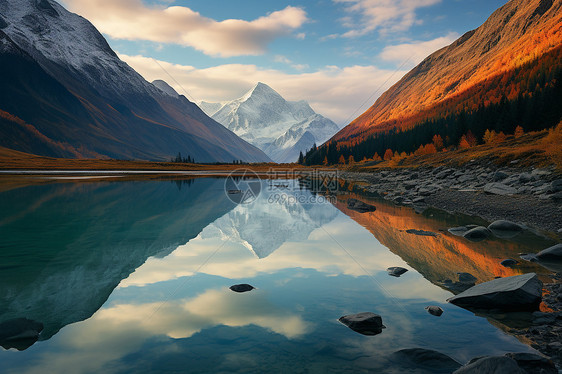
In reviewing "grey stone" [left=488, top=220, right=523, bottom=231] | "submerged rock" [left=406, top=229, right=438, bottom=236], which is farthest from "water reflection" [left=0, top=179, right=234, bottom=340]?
"grey stone" [left=488, top=220, right=523, bottom=231]

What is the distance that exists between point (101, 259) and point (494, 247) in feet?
73.4

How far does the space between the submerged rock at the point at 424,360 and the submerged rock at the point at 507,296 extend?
4.00 m

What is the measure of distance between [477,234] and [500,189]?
1547 centimetres

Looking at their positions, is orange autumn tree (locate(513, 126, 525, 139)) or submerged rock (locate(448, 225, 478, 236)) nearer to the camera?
submerged rock (locate(448, 225, 478, 236))

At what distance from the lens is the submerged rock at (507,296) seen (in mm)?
10594

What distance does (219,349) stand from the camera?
9.00 m

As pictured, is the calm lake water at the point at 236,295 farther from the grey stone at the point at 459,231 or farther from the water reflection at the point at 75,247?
the grey stone at the point at 459,231

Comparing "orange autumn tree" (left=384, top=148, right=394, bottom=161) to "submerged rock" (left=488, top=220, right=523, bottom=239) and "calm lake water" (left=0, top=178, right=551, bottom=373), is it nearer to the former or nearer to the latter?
"calm lake water" (left=0, top=178, right=551, bottom=373)

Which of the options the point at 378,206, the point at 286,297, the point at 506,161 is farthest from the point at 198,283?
the point at 506,161

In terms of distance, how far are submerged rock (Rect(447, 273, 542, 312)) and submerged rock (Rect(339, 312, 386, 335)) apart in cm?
354

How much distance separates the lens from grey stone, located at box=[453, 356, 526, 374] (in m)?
6.63

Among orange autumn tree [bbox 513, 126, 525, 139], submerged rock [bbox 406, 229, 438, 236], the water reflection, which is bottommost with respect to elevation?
the water reflection

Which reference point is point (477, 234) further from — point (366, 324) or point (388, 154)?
point (388, 154)

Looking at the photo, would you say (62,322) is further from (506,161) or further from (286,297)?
(506,161)
